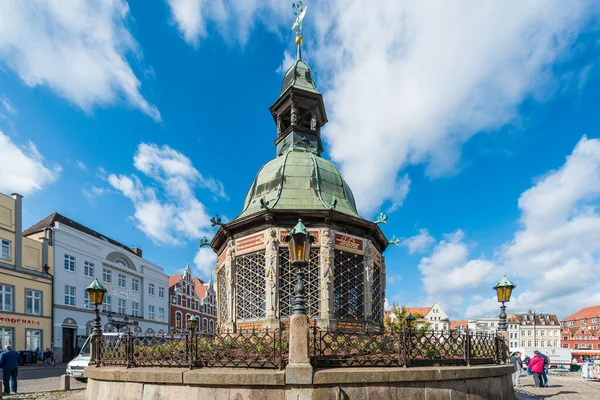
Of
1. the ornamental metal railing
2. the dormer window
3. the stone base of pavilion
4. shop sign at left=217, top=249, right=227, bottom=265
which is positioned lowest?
the stone base of pavilion

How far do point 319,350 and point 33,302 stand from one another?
3425cm

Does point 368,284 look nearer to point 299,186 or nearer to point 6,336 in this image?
point 299,186

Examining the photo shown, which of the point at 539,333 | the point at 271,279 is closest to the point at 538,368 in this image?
the point at 271,279

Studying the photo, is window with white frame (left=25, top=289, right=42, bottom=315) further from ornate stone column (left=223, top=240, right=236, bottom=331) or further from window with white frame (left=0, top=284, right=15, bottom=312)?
ornate stone column (left=223, top=240, right=236, bottom=331)

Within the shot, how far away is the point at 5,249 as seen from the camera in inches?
1201

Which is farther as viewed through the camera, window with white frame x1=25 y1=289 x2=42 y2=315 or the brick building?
the brick building

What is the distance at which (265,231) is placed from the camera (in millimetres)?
13250

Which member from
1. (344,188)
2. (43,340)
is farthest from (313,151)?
(43,340)

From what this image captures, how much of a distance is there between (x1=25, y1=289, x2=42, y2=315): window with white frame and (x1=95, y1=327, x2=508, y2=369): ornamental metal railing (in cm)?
2915

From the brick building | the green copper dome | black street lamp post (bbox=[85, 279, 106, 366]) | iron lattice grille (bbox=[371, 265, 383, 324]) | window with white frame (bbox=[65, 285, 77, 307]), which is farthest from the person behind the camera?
the brick building

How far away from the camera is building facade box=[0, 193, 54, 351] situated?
2962cm

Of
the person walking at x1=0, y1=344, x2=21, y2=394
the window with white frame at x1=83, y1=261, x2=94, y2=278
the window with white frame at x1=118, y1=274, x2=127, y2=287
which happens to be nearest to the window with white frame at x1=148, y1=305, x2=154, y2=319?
the window with white frame at x1=118, y1=274, x2=127, y2=287

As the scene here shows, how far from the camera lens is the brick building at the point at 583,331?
303ft

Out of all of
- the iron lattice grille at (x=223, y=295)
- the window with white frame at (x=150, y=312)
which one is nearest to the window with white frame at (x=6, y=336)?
the window with white frame at (x=150, y=312)
